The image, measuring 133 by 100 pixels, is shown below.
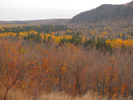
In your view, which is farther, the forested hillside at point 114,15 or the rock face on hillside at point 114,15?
the rock face on hillside at point 114,15

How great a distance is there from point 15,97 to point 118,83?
1416 cm

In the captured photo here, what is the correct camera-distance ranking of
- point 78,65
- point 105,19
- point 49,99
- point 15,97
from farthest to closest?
point 105,19, point 78,65, point 49,99, point 15,97

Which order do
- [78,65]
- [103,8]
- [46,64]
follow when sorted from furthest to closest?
[103,8] → [46,64] → [78,65]

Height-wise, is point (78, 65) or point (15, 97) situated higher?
point (15, 97)

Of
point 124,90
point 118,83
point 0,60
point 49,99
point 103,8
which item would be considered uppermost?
point 103,8

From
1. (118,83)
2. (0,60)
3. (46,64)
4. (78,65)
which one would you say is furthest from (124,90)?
(0,60)

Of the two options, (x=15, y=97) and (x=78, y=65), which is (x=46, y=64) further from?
(x=15, y=97)

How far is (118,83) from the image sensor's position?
1414cm

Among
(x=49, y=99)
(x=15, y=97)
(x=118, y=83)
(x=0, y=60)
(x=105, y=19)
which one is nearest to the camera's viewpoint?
(x=15, y=97)

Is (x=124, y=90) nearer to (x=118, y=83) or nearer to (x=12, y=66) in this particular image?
(x=118, y=83)

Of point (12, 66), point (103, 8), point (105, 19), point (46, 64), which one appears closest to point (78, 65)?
point (46, 64)

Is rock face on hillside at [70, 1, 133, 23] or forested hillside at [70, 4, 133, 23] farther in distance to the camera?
rock face on hillside at [70, 1, 133, 23]

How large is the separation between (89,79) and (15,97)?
12323 millimetres

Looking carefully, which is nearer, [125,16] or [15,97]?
[15,97]
